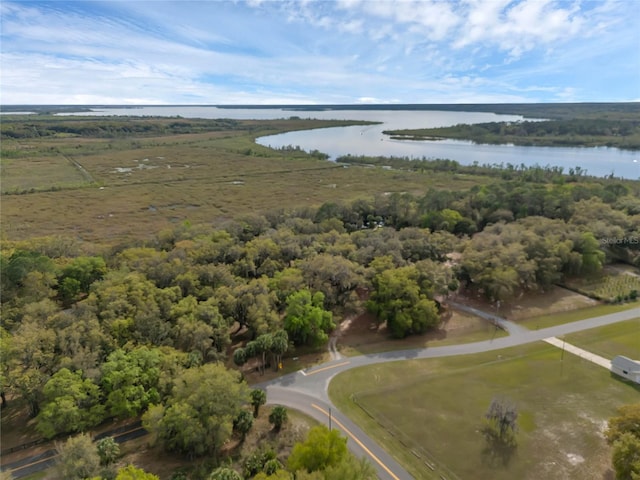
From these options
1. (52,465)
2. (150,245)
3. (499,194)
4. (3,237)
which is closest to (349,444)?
(52,465)

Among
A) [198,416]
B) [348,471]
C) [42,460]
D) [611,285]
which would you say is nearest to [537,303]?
[611,285]

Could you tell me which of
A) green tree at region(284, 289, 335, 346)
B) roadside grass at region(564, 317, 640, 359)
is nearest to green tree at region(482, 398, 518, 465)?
green tree at region(284, 289, 335, 346)

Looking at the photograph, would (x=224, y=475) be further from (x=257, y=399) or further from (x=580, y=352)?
(x=580, y=352)

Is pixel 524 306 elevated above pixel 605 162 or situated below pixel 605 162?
below

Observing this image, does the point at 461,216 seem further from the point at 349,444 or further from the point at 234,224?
the point at 349,444

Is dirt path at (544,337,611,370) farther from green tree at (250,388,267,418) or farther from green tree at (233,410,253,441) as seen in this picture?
green tree at (233,410,253,441)

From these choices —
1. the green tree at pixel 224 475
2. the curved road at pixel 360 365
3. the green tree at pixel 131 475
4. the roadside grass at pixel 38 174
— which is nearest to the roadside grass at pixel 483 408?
the curved road at pixel 360 365
